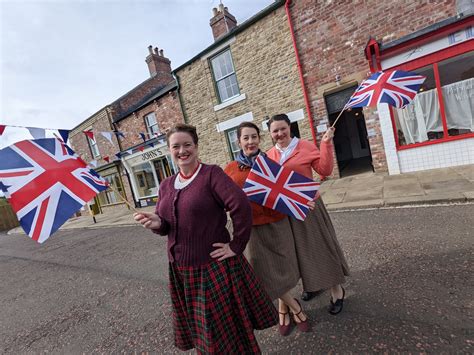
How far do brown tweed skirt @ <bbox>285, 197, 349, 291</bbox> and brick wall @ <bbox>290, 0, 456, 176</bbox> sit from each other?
6618mm

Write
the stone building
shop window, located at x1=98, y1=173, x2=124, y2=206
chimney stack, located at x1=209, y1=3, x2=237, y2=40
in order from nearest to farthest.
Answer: chimney stack, located at x1=209, y1=3, x2=237, y2=40
the stone building
shop window, located at x1=98, y1=173, x2=124, y2=206

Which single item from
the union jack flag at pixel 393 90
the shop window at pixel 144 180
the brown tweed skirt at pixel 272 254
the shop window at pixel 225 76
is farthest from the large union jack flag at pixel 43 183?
the shop window at pixel 144 180

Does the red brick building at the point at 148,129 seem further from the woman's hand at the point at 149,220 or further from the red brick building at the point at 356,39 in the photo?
the woman's hand at the point at 149,220

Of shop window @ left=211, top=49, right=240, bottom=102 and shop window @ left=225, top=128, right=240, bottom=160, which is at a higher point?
shop window @ left=211, top=49, right=240, bottom=102

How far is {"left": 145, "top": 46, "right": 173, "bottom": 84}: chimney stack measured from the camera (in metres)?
16.6

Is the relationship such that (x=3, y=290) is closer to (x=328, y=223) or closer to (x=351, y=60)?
(x=328, y=223)

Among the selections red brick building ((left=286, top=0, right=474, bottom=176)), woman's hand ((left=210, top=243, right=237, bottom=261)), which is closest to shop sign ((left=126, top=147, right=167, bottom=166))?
red brick building ((left=286, top=0, right=474, bottom=176))

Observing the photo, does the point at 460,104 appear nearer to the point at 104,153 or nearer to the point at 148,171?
the point at 148,171

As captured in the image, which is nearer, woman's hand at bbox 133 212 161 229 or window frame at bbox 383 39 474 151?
woman's hand at bbox 133 212 161 229

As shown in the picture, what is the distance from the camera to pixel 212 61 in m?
10.4

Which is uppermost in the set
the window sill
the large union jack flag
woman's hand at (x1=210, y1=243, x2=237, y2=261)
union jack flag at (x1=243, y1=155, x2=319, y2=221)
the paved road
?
the window sill

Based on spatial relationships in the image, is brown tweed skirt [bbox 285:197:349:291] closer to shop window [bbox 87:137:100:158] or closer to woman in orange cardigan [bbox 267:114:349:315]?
woman in orange cardigan [bbox 267:114:349:315]

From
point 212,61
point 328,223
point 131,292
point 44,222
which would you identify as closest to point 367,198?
point 328,223

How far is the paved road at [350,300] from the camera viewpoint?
6.70 feet
